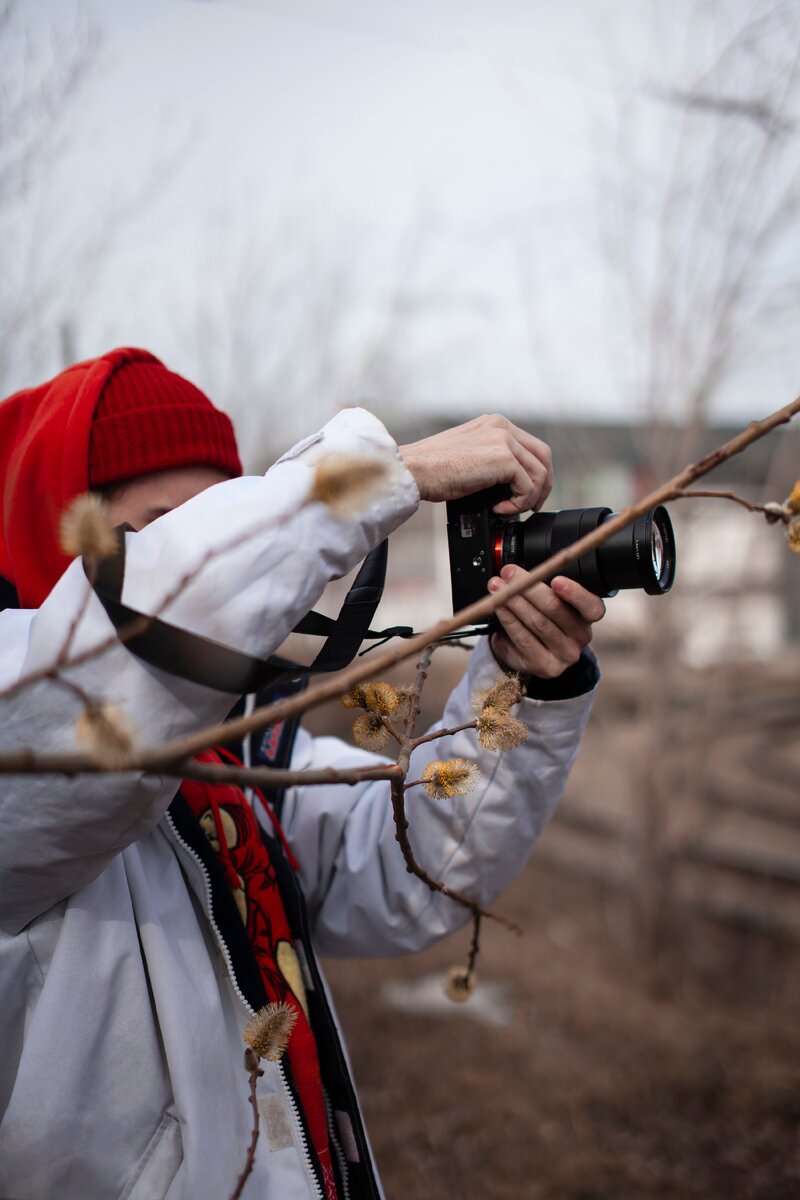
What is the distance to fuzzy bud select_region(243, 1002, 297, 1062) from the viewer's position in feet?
2.48

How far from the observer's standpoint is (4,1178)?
79 cm

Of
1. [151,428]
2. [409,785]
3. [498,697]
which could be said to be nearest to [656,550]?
[498,697]

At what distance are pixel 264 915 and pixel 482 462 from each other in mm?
560

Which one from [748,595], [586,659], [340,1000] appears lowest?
[340,1000]

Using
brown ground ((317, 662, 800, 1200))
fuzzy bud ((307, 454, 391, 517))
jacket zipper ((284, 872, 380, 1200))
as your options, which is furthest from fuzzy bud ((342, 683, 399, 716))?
brown ground ((317, 662, 800, 1200))

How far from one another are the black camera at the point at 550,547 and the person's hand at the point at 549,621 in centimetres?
3

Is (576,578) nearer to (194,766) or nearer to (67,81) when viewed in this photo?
(194,766)

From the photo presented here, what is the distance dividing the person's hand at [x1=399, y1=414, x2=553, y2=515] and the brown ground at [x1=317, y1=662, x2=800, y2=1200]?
7.39ft

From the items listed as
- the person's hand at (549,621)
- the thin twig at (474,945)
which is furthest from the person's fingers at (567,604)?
the thin twig at (474,945)

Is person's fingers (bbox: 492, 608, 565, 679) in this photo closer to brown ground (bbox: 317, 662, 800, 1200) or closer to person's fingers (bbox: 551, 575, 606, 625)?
person's fingers (bbox: 551, 575, 606, 625)

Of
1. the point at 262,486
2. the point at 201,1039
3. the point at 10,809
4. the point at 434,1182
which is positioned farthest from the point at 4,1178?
the point at 434,1182

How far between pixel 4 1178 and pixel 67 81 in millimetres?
1645

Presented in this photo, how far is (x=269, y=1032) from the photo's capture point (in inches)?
30.0

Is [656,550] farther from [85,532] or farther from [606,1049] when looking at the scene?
[606,1049]
